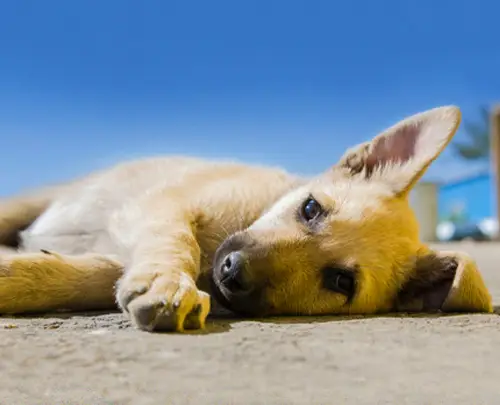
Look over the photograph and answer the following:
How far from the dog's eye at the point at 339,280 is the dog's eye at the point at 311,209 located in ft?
0.73

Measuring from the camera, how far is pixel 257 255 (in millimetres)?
2348

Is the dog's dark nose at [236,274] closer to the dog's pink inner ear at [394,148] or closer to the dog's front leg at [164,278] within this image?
the dog's front leg at [164,278]

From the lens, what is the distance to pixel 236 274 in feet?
7.45

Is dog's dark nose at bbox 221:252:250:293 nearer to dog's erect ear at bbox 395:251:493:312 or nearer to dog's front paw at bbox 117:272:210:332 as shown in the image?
dog's front paw at bbox 117:272:210:332

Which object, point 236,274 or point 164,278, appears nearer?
point 164,278

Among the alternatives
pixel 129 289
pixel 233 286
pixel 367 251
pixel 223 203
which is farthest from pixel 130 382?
pixel 223 203

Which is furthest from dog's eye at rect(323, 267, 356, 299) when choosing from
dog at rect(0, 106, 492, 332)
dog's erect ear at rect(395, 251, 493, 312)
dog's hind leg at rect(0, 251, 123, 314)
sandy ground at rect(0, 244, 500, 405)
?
dog's hind leg at rect(0, 251, 123, 314)

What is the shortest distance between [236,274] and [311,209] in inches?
20.7

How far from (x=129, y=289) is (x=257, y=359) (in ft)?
1.84

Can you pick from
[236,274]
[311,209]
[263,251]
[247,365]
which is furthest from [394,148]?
[247,365]

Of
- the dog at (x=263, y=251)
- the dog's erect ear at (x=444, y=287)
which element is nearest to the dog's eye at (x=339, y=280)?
the dog at (x=263, y=251)

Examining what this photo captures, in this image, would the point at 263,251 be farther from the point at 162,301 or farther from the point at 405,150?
→ the point at 405,150

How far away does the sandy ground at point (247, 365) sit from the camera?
4.35 ft

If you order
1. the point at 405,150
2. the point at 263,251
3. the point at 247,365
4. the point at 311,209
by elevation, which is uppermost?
the point at 405,150
